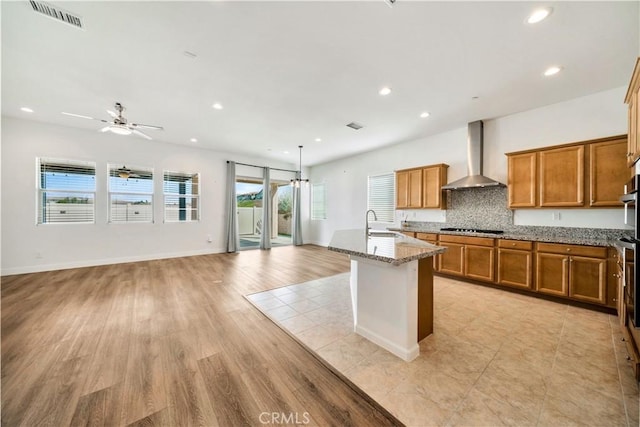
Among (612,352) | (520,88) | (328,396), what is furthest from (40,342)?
(520,88)

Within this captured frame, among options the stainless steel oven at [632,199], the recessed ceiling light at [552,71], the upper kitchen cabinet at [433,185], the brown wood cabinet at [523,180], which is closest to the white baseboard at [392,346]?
the stainless steel oven at [632,199]

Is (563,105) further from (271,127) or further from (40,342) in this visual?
(40,342)

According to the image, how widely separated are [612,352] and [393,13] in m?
3.68

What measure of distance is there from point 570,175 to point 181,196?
8220 mm

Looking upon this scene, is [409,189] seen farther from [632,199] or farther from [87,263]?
[87,263]

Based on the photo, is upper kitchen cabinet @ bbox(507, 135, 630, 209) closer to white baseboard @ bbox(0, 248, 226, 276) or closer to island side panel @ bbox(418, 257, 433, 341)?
island side panel @ bbox(418, 257, 433, 341)

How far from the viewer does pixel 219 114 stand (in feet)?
13.4

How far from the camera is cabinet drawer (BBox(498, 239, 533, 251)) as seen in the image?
3.34 metres

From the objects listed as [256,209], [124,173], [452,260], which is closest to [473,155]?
[452,260]

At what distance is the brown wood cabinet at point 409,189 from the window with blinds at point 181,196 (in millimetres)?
5646

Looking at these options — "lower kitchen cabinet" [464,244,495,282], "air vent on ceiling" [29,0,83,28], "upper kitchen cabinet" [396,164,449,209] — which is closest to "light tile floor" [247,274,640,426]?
"lower kitchen cabinet" [464,244,495,282]

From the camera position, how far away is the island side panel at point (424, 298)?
2168 mm

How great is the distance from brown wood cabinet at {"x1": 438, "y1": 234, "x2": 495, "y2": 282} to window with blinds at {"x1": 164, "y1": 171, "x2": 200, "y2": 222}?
650cm

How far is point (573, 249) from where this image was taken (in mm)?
2980
